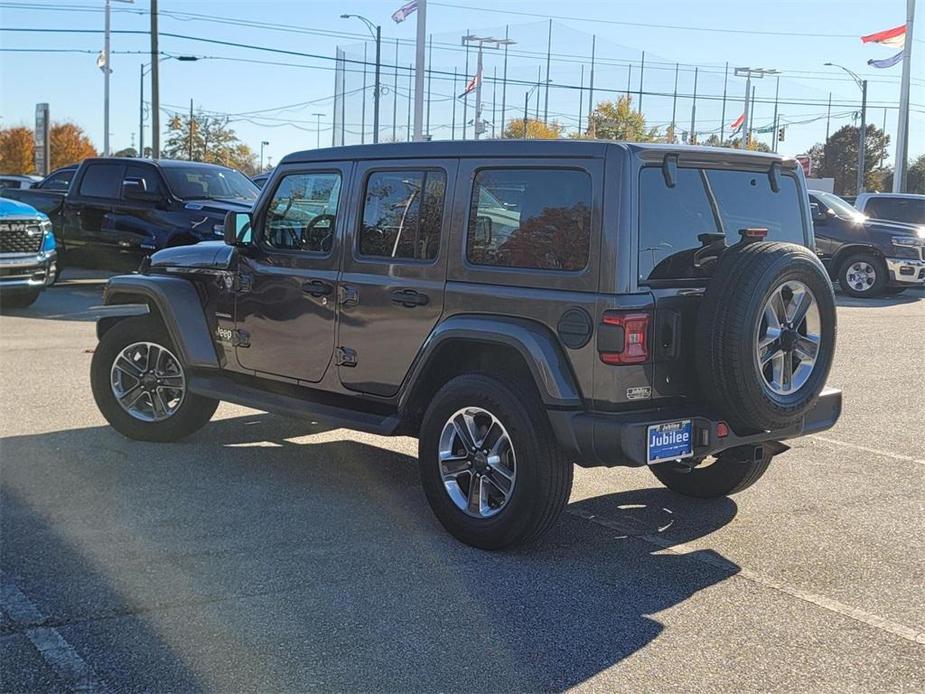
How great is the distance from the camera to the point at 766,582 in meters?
4.44

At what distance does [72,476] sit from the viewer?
19.1 feet

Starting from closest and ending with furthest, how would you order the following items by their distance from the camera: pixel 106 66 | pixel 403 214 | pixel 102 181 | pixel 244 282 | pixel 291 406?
1. pixel 403 214
2. pixel 291 406
3. pixel 244 282
4. pixel 102 181
5. pixel 106 66

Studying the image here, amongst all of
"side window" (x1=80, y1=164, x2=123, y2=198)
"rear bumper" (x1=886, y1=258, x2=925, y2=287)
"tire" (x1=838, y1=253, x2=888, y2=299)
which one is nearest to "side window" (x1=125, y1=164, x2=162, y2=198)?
"side window" (x1=80, y1=164, x2=123, y2=198)

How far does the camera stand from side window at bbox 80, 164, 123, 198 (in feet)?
48.4

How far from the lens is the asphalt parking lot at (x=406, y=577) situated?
3.53m

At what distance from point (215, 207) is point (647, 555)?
409 inches

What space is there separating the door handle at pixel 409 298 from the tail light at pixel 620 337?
1.07 m

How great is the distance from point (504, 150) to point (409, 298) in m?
0.88

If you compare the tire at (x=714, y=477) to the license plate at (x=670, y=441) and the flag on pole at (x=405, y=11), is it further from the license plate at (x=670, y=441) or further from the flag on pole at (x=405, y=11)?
the flag on pole at (x=405, y=11)

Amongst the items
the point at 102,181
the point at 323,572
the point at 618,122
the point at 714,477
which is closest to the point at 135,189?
the point at 102,181

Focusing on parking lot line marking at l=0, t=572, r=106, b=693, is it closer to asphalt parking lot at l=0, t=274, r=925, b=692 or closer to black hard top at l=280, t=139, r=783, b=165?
asphalt parking lot at l=0, t=274, r=925, b=692

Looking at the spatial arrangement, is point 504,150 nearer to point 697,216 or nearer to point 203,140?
point 697,216

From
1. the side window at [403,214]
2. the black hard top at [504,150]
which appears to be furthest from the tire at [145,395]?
the side window at [403,214]

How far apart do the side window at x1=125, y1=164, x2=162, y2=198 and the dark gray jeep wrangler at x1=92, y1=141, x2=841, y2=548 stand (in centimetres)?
876
